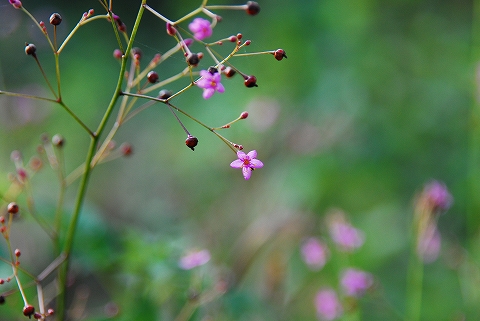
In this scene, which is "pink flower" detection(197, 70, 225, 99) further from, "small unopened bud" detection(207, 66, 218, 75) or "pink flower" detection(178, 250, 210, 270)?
"pink flower" detection(178, 250, 210, 270)

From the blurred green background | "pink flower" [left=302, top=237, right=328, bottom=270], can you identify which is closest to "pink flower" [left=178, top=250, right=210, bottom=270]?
the blurred green background

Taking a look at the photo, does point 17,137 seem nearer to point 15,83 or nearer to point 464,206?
point 15,83

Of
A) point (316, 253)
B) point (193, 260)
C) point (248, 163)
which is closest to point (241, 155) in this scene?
point (248, 163)

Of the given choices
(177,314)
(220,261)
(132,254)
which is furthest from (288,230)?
(132,254)

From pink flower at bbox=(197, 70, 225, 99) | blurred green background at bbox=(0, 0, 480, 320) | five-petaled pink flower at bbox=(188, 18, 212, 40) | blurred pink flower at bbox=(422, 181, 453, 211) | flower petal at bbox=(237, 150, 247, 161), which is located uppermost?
five-petaled pink flower at bbox=(188, 18, 212, 40)

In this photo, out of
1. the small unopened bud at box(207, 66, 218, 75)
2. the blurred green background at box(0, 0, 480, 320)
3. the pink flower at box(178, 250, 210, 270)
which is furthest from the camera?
the blurred green background at box(0, 0, 480, 320)

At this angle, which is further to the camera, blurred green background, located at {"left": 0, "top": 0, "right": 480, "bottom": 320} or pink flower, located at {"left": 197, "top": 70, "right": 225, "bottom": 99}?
blurred green background, located at {"left": 0, "top": 0, "right": 480, "bottom": 320}

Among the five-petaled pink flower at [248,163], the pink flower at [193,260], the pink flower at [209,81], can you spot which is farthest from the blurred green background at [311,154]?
the pink flower at [209,81]

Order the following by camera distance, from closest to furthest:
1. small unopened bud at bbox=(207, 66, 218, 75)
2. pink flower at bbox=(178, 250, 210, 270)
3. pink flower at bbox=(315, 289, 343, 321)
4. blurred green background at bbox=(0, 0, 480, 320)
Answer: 1. small unopened bud at bbox=(207, 66, 218, 75)
2. pink flower at bbox=(178, 250, 210, 270)
3. pink flower at bbox=(315, 289, 343, 321)
4. blurred green background at bbox=(0, 0, 480, 320)
